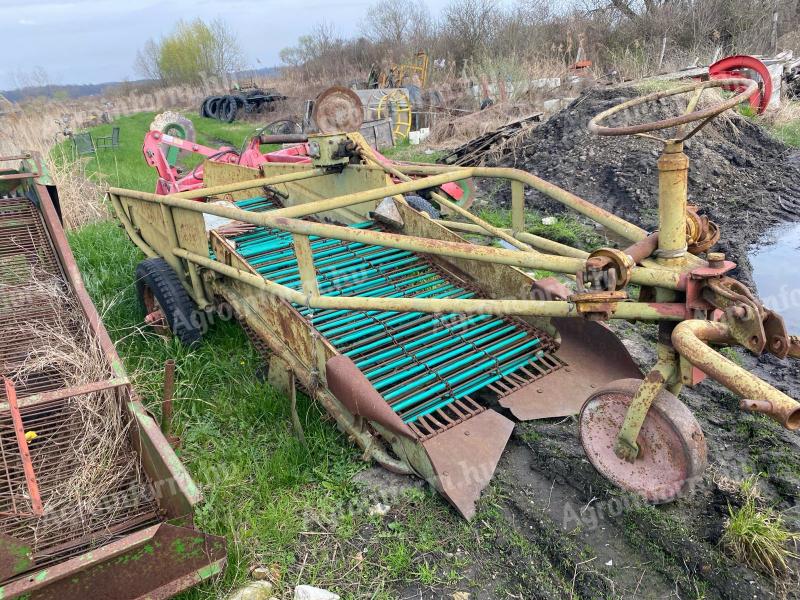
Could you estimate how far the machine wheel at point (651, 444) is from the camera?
7.21 ft

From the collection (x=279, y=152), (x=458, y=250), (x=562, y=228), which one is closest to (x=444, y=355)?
(x=458, y=250)

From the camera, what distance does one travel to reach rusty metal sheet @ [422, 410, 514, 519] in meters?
2.54

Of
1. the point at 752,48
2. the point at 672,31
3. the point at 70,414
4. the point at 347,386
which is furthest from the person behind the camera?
the point at 672,31

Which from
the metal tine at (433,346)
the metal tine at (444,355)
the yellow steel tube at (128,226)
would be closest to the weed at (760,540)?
the metal tine at (444,355)

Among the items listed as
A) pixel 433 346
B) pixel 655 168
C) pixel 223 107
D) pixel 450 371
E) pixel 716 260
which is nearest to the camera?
pixel 716 260

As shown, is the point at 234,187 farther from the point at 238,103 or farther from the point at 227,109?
the point at 227,109

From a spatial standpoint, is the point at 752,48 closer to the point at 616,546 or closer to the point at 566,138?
the point at 566,138

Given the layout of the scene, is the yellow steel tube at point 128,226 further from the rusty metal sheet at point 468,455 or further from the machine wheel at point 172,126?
the machine wheel at point 172,126

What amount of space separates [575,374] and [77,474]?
253 centimetres

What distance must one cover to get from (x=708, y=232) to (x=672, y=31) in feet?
57.6

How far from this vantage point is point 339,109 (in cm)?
552

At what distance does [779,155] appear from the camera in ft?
27.8

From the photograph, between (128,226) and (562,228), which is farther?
(562,228)

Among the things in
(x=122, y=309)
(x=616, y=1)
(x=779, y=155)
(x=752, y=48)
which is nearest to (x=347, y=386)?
(x=122, y=309)
